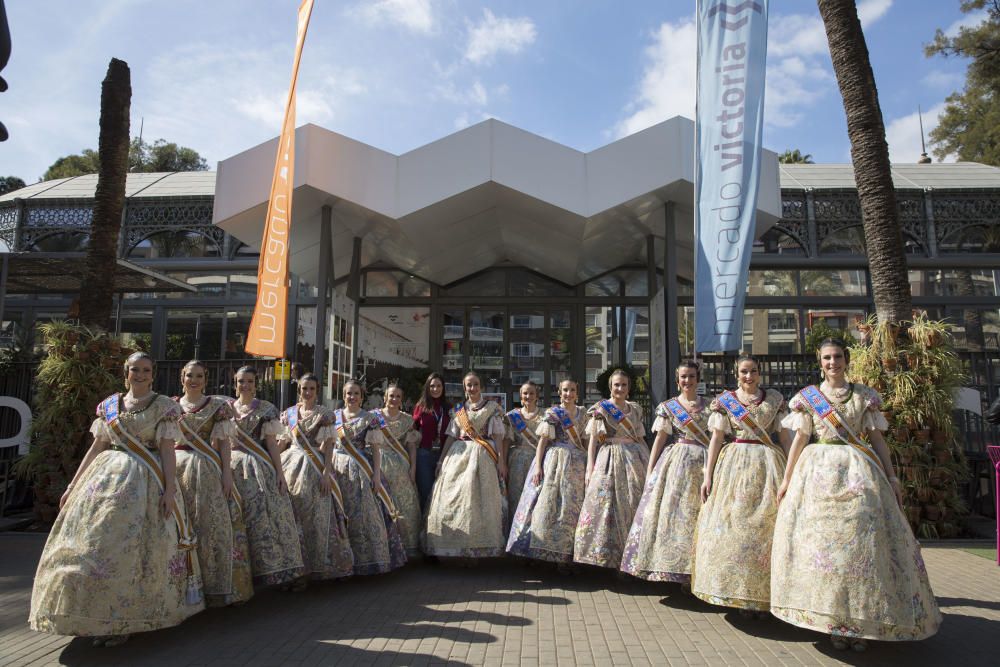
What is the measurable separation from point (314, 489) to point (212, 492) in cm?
87

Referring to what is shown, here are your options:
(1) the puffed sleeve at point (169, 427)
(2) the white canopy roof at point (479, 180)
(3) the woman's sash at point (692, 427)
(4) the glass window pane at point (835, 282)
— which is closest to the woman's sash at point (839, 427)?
(3) the woman's sash at point (692, 427)

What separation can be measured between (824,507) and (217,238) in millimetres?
12179

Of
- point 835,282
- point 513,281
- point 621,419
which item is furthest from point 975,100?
point 621,419

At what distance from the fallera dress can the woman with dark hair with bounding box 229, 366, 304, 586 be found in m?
0.17

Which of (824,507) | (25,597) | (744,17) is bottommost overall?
(25,597)

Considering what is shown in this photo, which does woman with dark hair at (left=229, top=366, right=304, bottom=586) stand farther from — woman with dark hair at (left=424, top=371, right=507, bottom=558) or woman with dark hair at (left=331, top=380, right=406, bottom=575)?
woman with dark hair at (left=424, top=371, right=507, bottom=558)

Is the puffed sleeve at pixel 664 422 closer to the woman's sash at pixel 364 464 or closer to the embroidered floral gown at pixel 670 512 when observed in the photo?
the embroidered floral gown at pixel 670 512

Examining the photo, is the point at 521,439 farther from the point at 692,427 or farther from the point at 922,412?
the point at 922,412

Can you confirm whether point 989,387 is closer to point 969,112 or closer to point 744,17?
point 744,17

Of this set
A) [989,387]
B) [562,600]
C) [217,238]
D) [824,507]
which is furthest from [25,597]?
[989,387]

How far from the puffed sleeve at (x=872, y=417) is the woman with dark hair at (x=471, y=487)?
9.44 ft

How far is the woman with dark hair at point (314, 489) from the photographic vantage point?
15.9 ft

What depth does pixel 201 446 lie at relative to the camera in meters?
4.30

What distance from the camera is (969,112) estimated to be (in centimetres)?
2145
